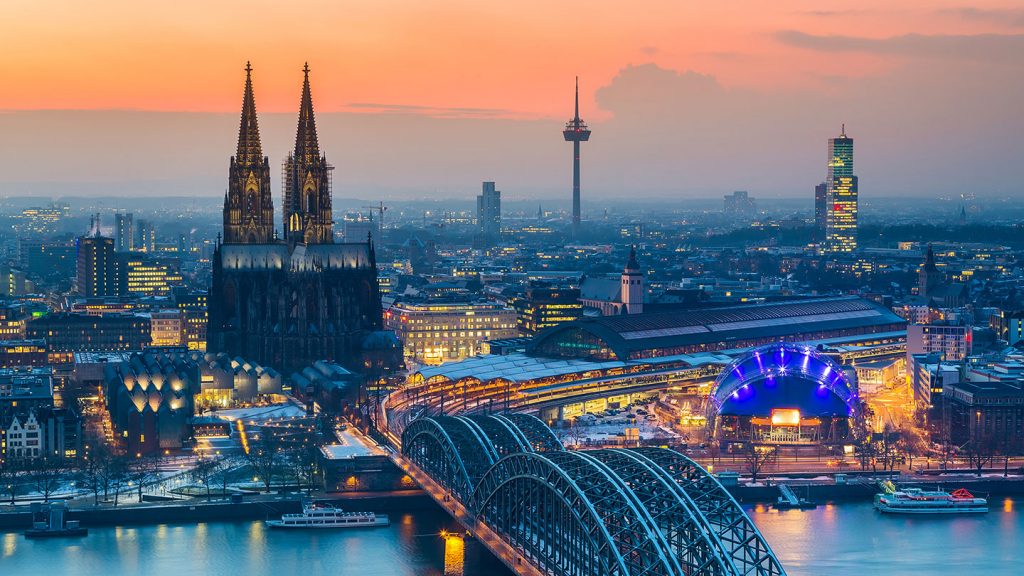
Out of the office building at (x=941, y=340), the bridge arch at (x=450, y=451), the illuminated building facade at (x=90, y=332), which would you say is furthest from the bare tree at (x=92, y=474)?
the office building at (x=941, y=340)

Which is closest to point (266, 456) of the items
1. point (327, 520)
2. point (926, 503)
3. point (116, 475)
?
point (116, 475)

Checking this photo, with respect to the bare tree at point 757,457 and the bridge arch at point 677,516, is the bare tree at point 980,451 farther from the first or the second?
the bridge arch at point 677,516

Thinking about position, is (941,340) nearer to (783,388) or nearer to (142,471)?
(783,388)

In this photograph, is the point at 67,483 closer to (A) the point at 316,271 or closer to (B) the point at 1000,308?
(A) the point at 316,271


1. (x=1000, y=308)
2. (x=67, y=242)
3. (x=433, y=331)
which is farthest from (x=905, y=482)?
(x=67, y=242)

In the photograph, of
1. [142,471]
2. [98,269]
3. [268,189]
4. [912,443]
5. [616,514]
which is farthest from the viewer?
[98,269]

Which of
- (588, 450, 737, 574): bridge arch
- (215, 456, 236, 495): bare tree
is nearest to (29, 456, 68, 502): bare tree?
(215, 456, 236, 495): bare tree
